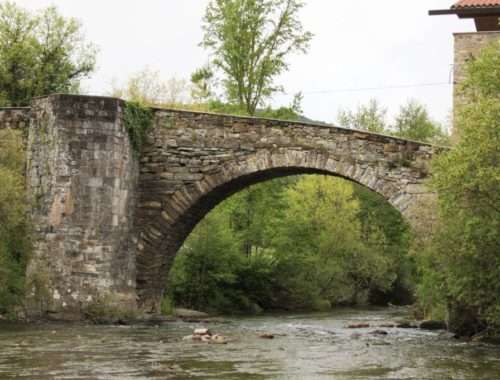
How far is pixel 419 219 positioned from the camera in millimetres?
18016

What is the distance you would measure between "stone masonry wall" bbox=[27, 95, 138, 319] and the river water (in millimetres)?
1095

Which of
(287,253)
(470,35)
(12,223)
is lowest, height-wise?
(12,223)

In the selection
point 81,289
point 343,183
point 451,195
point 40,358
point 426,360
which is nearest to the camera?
point 40,358

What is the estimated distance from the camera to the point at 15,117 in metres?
21.1

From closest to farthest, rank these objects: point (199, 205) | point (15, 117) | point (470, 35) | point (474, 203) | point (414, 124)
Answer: point (474, 203)
point (15, 117)
point (199, 205)
point (470, 35)
point (414, 124)

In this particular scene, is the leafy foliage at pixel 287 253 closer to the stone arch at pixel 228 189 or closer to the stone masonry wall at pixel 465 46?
the stone arch at pixel 228 189

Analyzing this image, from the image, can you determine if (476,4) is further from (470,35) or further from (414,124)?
(414,124)

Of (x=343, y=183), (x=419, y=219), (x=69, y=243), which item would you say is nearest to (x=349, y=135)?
(x=419, y=219)

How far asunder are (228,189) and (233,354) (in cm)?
774

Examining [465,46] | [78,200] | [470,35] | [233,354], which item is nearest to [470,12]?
[470,35]

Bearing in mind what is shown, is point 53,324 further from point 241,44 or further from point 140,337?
point 241,44

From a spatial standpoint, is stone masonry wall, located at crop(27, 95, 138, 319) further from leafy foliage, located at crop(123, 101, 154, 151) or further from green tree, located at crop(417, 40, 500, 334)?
green tree, located at crop(417, 40, 500, 334)

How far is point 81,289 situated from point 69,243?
3.27 ft

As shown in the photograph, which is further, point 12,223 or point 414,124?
point 414,124
